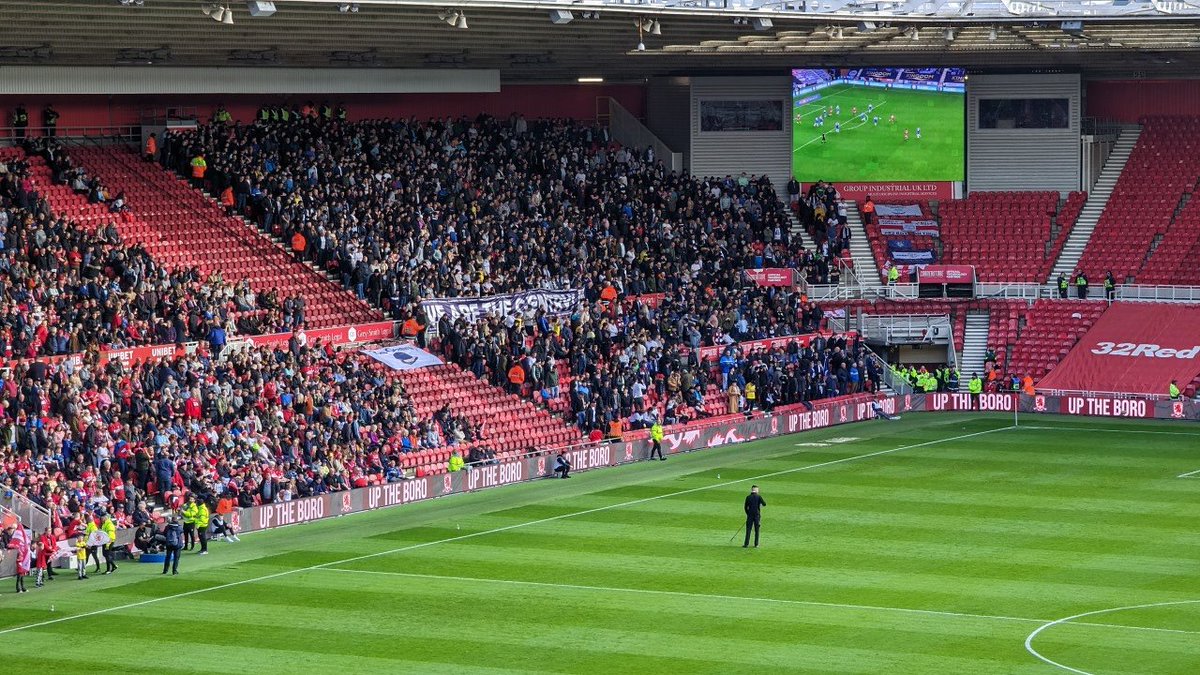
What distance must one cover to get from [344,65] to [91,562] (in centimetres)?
2184

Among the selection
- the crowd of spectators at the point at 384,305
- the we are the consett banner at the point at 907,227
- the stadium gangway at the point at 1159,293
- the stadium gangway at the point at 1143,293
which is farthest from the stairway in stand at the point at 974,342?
the crowd of spectators at the point at 384,305

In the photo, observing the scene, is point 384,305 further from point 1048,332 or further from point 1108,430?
point 1048,332

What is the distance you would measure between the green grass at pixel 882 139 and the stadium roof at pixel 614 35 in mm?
1407

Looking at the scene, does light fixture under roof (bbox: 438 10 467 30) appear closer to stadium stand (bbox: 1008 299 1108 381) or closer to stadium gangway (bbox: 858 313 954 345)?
stadium gangway (bbox: 858 313 954 345)

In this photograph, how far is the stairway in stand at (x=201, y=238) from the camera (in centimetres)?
4750

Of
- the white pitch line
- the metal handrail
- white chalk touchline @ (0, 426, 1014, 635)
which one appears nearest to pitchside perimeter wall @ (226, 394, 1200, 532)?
the white pitch line

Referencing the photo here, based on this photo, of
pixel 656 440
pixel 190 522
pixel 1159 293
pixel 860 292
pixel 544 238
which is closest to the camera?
pixel 190 522

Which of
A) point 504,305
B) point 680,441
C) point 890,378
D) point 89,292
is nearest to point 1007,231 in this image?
point 890,378

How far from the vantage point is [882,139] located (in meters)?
63.2

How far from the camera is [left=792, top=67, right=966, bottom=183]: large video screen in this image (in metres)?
62.7

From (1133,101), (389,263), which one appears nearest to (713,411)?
(389,263)

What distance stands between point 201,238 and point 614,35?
12324mm

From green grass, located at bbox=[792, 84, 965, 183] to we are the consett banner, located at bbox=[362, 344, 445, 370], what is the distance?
19806mm

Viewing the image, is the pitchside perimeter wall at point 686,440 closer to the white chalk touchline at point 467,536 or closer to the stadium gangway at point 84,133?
the white chalk touchline at point 467,536
